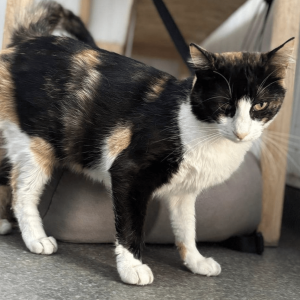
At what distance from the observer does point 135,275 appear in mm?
1083

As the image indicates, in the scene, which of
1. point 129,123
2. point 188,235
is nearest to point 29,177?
point 129,123

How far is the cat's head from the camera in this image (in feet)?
3.44

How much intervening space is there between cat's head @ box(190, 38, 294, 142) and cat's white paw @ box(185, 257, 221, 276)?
37 cm

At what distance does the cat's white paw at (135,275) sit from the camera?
3.55ft

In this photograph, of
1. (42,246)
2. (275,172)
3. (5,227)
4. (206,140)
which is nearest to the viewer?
(206,140)

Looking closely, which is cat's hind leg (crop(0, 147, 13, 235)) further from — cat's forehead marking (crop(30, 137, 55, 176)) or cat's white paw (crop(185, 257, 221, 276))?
cat's white paw (crop(185, 257, 221, 276))

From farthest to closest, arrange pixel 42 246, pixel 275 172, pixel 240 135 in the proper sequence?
pixel 275 172 → pixel 42 246 → pixel 240 135

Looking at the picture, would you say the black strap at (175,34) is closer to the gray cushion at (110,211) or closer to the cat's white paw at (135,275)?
the gray cushion at (110,211)

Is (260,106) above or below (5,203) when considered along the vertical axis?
above

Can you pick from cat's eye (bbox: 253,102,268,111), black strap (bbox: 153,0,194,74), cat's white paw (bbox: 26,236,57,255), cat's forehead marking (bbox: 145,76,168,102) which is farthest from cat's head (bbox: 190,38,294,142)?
cat's white paw (bbox: 26,236,57,255)

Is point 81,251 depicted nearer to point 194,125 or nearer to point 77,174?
point 77,174

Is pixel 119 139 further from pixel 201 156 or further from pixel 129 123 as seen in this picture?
pixel 201 156

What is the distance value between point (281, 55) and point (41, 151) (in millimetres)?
661

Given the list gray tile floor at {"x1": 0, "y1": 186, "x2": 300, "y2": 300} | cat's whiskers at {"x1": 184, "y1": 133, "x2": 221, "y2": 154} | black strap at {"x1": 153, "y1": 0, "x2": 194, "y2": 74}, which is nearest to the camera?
gray tile floor at {"x1": 0, "y1": 186, "x2": 300, "y2": 300}
